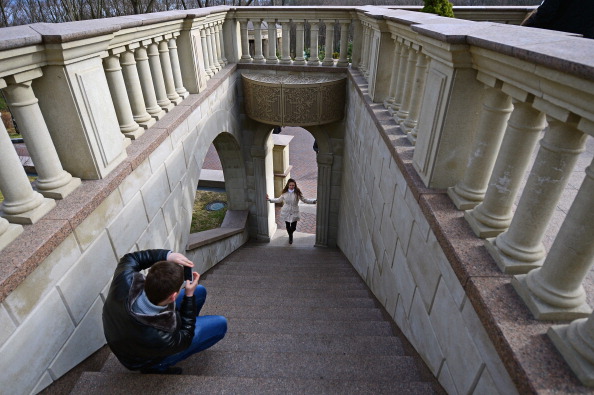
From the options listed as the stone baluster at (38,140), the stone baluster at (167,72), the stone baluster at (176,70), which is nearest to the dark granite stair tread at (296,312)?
the stone baluster at (38,140)

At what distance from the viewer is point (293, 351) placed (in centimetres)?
312

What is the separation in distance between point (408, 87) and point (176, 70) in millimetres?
3060

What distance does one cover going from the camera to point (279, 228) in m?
11.7

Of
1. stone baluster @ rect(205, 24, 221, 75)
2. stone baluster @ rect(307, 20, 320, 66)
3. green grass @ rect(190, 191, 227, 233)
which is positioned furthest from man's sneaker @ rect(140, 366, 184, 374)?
green grass @ rect(190, 191, 227, 233)

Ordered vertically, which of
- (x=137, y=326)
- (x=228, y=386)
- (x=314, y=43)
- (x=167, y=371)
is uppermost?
(x=314, y=43)

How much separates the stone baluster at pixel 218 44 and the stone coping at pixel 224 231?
3429 millimetres

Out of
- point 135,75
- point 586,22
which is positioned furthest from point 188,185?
point 586,22

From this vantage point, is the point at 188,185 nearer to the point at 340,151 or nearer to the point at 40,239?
the point at 40,239

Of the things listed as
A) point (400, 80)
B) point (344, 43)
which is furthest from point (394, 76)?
point (344, 43)

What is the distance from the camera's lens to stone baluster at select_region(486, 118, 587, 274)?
1.58 meters

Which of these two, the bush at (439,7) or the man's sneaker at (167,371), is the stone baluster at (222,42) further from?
the man's sneaker at (167,371)

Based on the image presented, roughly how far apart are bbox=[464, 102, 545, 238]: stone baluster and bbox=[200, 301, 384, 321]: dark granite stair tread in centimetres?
216

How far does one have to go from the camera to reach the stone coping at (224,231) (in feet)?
22.8

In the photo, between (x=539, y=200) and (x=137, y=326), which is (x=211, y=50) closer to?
(x=137, y=326)
